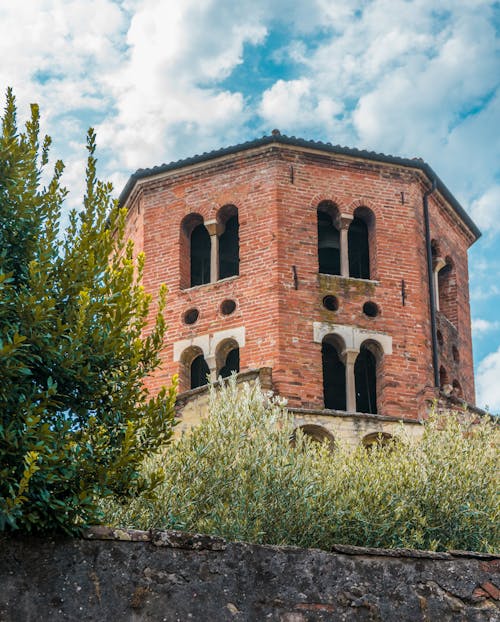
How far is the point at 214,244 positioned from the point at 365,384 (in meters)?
5.04

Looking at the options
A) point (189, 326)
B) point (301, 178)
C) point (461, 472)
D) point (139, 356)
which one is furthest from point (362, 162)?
point (139, 356)

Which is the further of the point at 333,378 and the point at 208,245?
the point at 208,245

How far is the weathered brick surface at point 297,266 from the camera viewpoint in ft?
75.3

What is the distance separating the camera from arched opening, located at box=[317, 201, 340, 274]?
25.3m

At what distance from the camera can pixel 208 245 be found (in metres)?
26.3

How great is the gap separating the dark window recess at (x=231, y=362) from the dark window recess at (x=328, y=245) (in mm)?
3396

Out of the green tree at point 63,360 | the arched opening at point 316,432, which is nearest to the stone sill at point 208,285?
the arched opening at point 316,432

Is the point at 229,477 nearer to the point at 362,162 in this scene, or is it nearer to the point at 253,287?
the point at 253,287

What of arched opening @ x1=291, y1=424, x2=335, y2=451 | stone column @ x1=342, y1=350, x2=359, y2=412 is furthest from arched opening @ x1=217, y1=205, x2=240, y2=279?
arched opening @ x1=291, y1=424, x2=335, y2=451

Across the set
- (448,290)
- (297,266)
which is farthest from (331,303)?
(448,290)

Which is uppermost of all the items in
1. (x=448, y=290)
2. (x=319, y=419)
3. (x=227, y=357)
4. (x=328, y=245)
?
(x=328, y=245)

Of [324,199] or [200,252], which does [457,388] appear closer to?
[324,199]

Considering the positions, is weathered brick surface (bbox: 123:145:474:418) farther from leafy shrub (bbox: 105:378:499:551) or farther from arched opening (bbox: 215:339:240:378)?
leafy shrub (bbox: 105:378:499:551)

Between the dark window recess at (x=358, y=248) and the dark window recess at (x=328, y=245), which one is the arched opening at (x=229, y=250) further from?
the dark window recess at (x=358, y=248)
